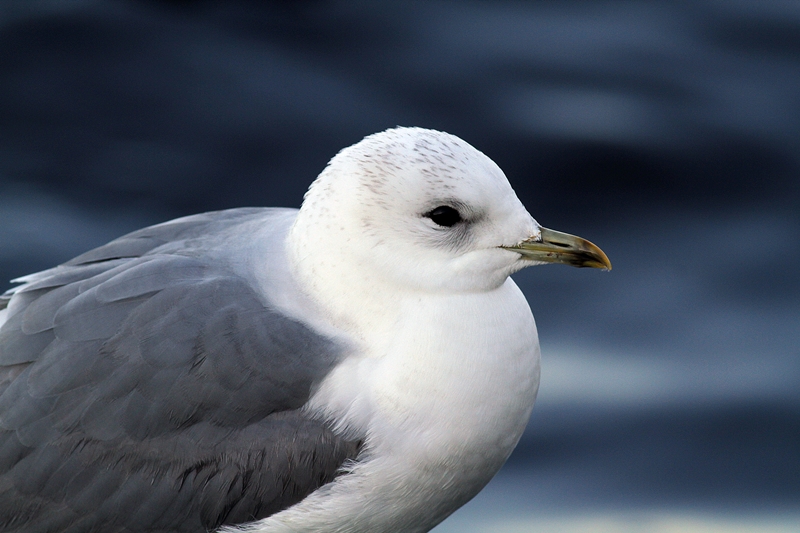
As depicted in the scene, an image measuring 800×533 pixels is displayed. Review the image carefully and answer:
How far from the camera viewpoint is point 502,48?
5.90 metres

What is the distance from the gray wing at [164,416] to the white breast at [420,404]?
0.07 metres

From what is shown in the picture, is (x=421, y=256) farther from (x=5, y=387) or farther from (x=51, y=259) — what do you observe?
(x=51, y=259)

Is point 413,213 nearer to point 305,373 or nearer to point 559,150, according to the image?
point 305,373

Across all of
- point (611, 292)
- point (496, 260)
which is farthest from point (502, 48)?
point (496, 260)

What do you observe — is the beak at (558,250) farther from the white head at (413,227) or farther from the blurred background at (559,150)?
the blurred background at (559,150)

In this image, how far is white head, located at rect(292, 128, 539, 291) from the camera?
295 cm

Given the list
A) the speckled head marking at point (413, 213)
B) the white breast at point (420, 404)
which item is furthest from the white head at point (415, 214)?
the white breast at point (420, 404)

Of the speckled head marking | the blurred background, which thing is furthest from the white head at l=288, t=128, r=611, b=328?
the blurred background

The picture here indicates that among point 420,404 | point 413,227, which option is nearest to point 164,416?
point 420,404

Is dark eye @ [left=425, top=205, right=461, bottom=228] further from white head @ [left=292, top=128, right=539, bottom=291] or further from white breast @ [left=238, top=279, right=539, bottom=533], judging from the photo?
white breast @ [left=238, top=279, right=539, bottom=533]

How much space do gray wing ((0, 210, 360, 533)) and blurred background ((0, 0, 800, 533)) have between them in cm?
173

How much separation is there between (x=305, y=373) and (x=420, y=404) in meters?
0.34

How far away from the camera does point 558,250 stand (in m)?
3.10

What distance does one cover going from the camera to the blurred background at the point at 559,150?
479 cm
